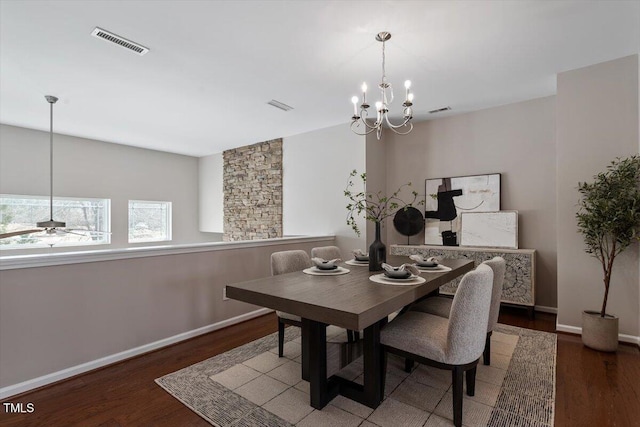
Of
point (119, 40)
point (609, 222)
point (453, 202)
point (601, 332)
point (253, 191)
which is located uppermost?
point (119, 40)

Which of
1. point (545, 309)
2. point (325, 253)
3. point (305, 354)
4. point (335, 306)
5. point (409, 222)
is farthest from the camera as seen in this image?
point (409, 222)

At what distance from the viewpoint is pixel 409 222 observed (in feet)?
15.7

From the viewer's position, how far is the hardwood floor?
1933mm

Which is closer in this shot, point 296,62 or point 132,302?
point 132,302

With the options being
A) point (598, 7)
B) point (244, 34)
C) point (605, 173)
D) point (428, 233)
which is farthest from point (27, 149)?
point (605, 173)

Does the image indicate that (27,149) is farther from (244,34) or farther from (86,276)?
(244,34)

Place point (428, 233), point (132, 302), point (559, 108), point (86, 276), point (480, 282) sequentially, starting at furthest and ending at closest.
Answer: point (428, 233), point (559, 108), point (132, 302), point (86, 276), point (480, 282)

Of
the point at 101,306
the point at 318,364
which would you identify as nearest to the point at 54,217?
the point at 101,306

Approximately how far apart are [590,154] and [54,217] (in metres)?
7.42

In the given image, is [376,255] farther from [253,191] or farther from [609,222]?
[253,191]

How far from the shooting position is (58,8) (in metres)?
2.20

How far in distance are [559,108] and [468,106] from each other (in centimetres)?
110

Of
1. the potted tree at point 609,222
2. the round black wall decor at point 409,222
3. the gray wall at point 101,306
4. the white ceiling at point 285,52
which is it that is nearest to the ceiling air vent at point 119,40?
the white ceiling at point 285,52

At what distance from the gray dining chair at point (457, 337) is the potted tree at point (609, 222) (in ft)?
5.89
